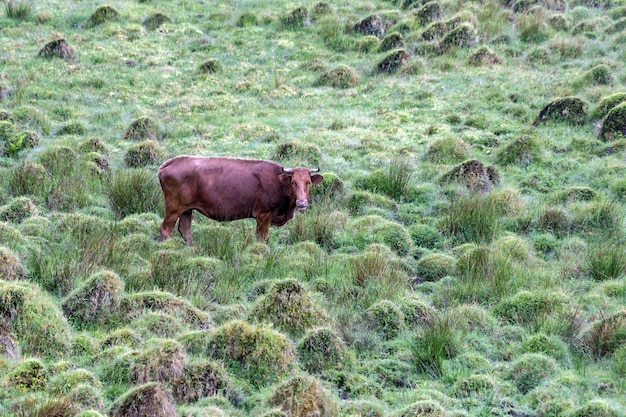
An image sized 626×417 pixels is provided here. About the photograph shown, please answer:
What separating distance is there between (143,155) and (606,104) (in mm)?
8009

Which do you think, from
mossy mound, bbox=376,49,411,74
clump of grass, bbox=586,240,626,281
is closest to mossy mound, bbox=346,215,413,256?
clump of grass, bbox=586,240,626,281

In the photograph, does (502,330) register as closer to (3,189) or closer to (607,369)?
(607,369)

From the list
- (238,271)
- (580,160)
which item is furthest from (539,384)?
(580,160)

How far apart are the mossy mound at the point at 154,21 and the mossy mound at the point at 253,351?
15.4 m

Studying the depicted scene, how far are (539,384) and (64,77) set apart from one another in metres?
14.0

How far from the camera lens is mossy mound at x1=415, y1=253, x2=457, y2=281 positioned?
10.8 meters

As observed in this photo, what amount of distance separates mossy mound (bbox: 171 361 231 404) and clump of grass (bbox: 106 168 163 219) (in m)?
5.62

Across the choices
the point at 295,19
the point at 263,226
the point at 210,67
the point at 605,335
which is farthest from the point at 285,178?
the point at 295,19

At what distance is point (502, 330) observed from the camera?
8961 mm

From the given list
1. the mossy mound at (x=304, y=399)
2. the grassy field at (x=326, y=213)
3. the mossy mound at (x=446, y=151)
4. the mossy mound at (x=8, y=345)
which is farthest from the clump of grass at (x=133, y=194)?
the mossy mound at (x=304, y=399)

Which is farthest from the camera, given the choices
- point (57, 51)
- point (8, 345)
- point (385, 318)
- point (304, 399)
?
point (57, 51)

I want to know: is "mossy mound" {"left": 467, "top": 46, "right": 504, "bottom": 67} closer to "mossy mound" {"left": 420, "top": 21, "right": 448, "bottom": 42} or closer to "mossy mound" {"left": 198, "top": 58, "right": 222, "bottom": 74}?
"mossy mound" {"left": 420, "top": 21, "right": 448, "bottom": 42}

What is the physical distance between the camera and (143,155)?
14789mm

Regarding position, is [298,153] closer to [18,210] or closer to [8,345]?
[18,210]
